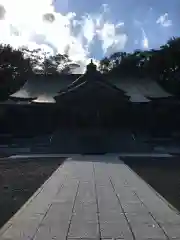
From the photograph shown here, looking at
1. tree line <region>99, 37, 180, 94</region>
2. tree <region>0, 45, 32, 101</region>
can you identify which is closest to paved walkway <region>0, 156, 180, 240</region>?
tree line <region>99, 37, 180, 94</region>

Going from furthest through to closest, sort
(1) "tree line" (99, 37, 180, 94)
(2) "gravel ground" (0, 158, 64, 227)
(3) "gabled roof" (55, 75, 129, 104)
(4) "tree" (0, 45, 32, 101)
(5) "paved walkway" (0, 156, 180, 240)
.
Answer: (4) "tree" (0, 45, 32, 101), (1) "tree line" (99, 37, 180, 94), (3) "gabled roof" (55, 75, 129, 104), (2) "gravel ground" (0, 158, 64, 227), (5) "paved walkway" (0, 156, 180, 240)

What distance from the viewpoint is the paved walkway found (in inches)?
257

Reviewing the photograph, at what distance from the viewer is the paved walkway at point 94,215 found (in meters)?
6.53

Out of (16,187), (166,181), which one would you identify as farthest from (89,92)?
(16,187)

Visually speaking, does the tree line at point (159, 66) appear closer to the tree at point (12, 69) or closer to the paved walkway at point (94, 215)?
the tree at point (12, 69)

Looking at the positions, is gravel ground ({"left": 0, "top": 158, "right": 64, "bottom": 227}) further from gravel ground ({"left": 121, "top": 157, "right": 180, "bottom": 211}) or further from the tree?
the tree

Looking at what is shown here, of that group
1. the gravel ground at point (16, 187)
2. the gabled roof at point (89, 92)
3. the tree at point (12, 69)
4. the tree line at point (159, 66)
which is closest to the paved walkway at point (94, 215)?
the gravel ground at point (16, 187)

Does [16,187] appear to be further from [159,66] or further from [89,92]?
[159,66]

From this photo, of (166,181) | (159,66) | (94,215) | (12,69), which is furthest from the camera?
(12,69)

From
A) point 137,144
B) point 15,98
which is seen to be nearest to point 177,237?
point 137,144

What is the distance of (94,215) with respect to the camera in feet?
26.2

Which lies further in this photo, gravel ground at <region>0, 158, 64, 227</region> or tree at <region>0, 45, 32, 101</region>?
tree at <region>0, 45, 32, 101</region>

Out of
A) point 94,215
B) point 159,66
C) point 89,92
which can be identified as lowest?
point 94,215

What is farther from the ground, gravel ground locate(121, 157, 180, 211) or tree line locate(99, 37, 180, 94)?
tree line locate(99, 37, 180, 94)
